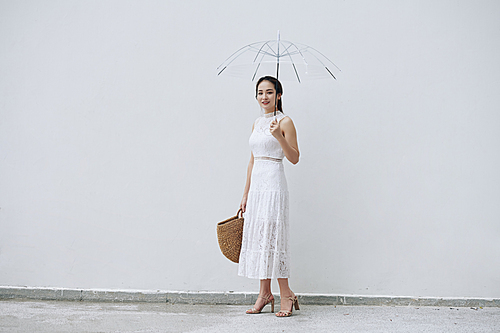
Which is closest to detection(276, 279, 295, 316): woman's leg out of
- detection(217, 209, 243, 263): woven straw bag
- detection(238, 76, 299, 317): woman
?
detection(238, 76, 299, 317): woman

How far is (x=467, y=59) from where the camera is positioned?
10.6 feet

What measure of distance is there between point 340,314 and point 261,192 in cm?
102

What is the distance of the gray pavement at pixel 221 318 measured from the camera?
242 centimetres

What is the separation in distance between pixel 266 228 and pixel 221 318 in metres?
0.66

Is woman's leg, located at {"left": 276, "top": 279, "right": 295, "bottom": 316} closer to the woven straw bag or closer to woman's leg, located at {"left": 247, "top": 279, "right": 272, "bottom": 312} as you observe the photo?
woman's leg, located at {"left": 247, "top": 279, "right": 272, "bottom": 312}

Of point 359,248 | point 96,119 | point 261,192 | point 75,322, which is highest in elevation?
point 96,119

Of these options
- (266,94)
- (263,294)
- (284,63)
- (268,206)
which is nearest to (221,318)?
(263,294)

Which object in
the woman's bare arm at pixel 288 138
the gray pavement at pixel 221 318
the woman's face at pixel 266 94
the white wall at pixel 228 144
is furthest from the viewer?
the white wall at pixel 228 144

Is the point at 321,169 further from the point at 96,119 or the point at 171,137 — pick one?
the point at 96,119

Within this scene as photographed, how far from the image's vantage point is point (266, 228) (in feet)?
8.77

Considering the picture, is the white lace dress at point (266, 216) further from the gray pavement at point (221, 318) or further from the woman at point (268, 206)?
the gray pavement at point (221, 318)

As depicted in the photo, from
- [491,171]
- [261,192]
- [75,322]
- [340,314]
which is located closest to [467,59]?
[491,171]

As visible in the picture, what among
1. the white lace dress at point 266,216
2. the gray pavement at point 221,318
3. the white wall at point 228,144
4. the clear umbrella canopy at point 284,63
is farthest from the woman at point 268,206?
the white wall at point 228,144

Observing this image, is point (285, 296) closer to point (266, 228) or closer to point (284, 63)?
point (266, 228)
